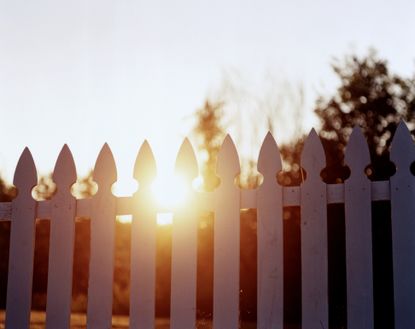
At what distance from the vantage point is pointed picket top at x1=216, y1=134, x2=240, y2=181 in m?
4.03

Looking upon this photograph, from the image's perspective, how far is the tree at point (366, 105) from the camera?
10531 millimetres

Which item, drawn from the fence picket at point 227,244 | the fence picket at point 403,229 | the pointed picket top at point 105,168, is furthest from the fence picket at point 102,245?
the fence picket at point 403,229

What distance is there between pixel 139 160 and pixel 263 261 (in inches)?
43.3

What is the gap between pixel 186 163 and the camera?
4141 mm

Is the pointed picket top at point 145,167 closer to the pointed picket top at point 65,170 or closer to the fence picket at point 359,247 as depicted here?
the pointed picket top at point 65,170

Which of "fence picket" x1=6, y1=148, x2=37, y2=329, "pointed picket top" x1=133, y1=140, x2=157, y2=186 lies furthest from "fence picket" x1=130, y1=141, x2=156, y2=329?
"fence picket" x1=6, y1=148, x2=37, y2=329

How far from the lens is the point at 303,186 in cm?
387

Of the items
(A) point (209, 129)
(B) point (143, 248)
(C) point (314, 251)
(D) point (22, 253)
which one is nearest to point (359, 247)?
(C) point (314, 251)

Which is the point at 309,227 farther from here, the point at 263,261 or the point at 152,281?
the point at 152,281

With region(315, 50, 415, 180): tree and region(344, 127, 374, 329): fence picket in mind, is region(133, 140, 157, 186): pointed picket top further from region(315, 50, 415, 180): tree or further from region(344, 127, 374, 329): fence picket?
region(315, 50, 415, 180): tree

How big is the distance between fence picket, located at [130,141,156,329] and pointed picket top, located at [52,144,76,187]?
51 cm

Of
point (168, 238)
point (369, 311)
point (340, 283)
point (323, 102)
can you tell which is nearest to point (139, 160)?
point (369, 311)

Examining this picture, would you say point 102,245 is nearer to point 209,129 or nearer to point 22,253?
point 22,253

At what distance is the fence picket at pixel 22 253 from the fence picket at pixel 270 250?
1719 mm
